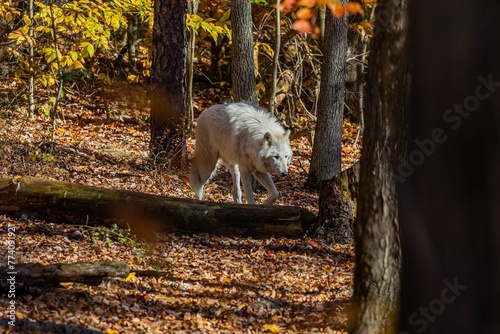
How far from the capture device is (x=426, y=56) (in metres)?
3.72

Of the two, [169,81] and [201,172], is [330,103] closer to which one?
[201,172]

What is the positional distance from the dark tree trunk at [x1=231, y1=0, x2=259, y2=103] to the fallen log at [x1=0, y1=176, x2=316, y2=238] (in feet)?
12.5

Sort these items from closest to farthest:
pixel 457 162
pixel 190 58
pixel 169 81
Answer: pixel 457 162
pixel 169 81
pixel 190 58

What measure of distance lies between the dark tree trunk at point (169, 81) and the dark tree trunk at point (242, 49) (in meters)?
0.96

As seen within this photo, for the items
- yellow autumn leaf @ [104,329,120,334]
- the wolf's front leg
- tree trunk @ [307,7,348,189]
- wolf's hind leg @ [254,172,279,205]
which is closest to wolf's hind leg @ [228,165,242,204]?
the wolf's front leg

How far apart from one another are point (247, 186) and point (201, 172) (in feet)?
3.33

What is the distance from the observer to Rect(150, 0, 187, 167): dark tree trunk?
12.5 meters

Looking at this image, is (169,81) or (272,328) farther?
(169,81)

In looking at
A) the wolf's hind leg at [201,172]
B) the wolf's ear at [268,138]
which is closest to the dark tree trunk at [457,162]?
the wolf's ear at [268,138]

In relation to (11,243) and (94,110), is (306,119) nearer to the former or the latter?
(94,110)

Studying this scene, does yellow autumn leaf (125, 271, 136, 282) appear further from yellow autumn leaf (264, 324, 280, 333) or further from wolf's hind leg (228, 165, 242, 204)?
wolf's hind leg (228, 165, 242, 204)

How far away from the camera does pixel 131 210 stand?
8.79m

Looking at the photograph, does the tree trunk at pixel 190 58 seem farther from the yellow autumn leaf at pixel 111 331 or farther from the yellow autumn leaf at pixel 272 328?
the yellow autumn leaf at pixel 111 331

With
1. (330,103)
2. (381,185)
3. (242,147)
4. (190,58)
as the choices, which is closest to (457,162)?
(381,185)
